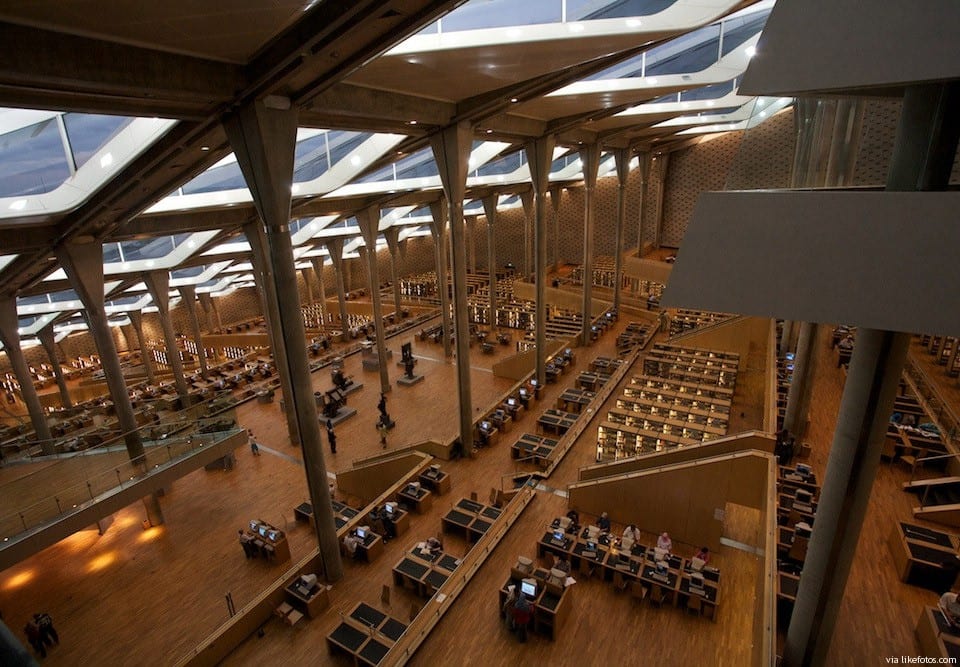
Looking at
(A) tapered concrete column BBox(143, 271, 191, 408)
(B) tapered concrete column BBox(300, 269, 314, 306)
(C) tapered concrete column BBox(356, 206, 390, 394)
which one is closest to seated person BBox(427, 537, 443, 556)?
(C) tapered concrete column BBox(356, 206, 390, 394)

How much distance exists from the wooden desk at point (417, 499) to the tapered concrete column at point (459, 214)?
2.26m

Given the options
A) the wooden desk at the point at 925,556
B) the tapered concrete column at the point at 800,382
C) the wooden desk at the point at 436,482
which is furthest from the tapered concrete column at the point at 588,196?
the wooden desk at the point at 925,556

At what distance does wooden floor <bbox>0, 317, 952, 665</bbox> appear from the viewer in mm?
7305

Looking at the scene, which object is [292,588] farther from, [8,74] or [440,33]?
[440,33]

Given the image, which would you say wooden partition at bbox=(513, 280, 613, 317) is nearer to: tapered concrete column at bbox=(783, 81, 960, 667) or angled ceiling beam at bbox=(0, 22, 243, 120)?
tapered concrete column at bbox=(783, 81, 960, 667)

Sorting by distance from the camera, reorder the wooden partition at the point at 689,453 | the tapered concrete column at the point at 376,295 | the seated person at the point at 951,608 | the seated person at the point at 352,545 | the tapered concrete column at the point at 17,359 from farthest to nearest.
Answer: the tapered concrete column at the point at 376,295 < the tapered concrete column at the point at 17,359 < the seated person at the point at 352,545 < the wooden partition at the point at 689,453 < the seated person at the point at 951,608

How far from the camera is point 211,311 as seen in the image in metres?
36.0

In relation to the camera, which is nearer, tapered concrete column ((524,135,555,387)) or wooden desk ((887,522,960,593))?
wooden desk ((887,522,960,593))

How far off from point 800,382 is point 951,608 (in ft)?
18.9

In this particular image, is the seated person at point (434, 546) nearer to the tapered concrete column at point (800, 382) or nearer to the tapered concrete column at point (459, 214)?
the tapered concrete column at point (459, 214)

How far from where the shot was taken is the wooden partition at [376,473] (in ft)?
44.6

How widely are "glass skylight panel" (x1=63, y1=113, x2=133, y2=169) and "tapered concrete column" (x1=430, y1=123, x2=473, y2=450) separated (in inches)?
254

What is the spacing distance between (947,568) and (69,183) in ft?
55.9

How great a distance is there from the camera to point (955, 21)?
105 inches
